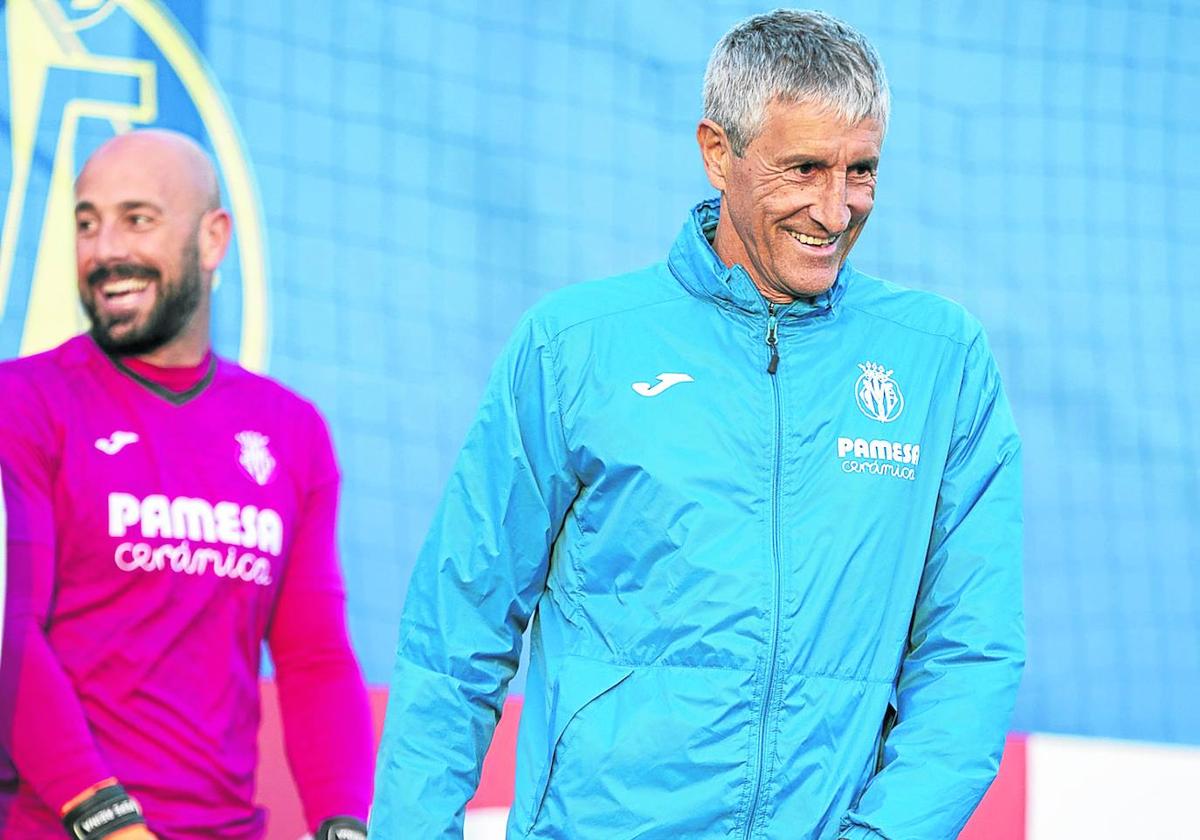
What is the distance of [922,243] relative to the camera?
3625 millimetres

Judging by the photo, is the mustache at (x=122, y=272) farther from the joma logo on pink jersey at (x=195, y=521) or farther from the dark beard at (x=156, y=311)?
the joma logo on pink jersey at (x=195, y=521)

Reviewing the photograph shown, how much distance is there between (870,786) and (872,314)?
528 mm

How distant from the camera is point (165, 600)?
302 centimetres

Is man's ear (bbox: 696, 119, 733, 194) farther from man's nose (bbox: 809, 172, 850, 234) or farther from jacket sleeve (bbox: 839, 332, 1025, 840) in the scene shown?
jacket sleeve (bbox: 839, 332, 1025, 840)

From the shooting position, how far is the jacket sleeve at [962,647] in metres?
1.77

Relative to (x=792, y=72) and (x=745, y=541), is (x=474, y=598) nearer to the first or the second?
(x=745, y=541)

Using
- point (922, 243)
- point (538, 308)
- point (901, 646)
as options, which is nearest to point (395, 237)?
point (922, 243)

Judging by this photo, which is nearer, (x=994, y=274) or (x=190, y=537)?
(x=190, y=537)

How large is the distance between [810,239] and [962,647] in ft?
1.55

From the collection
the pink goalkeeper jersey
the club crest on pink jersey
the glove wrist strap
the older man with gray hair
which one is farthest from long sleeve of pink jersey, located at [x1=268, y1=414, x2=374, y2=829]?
the older man with gray hair

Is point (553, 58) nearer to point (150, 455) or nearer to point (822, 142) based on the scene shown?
point (150, 455)

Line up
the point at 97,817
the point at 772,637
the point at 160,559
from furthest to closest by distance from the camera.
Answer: the point at 160,559, the point at 97,817, the point at 772,637

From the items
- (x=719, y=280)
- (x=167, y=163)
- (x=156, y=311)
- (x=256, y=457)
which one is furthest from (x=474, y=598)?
(x=167, y=163)

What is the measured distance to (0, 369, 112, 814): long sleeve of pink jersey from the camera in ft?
9.46
